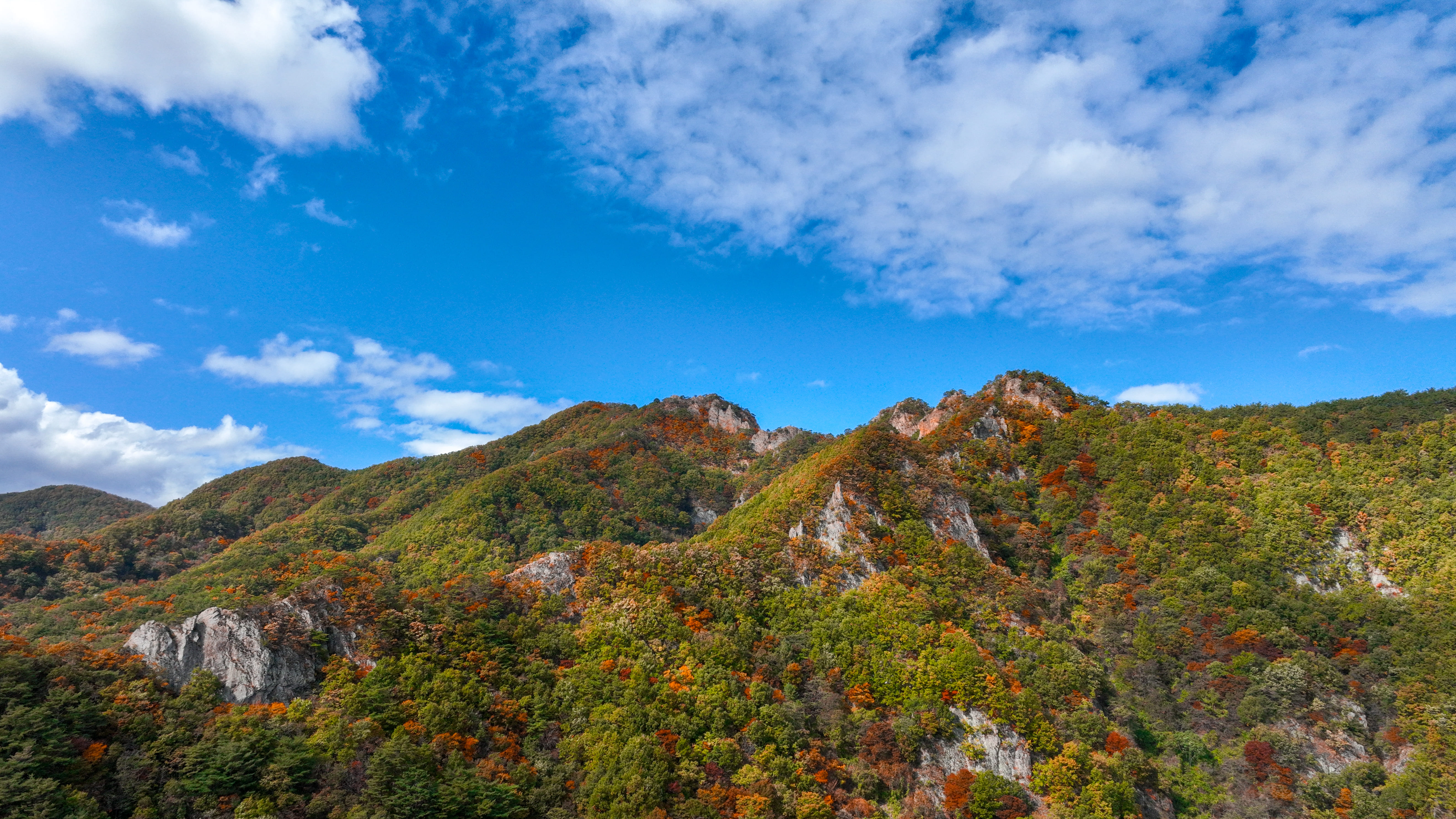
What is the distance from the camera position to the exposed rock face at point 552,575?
2594 inches

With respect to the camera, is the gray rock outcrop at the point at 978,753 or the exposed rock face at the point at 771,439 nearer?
the gray rock outcrop at the point at 978,753

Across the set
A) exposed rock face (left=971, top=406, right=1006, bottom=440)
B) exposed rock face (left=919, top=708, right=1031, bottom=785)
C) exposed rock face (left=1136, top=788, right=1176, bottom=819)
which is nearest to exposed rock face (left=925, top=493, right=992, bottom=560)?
exposed rock face (left=971, top=406, right=1006, bottom=440)

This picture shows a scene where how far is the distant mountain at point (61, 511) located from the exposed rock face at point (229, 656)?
9798cm

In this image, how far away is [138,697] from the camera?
3803 centimetres

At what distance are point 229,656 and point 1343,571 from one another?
109712 millimetres

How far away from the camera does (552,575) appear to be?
6675 cm

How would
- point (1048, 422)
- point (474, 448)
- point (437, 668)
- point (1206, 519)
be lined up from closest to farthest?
point (437, 668) < point (1206, 519) < point (1048, 422) < point (474, 448)

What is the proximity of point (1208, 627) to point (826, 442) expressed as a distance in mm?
86149

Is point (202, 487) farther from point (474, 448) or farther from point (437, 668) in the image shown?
point (437, 668)

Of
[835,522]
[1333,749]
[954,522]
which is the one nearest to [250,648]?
[835,522]

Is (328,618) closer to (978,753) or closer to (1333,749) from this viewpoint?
(978,753)

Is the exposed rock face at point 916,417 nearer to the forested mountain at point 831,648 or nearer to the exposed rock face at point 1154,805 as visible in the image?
the forested mountain at point 831,648

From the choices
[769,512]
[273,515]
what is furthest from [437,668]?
[273,515]

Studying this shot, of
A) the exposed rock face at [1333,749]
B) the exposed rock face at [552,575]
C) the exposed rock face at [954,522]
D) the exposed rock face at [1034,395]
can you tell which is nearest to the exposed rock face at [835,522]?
the exposed rock face at [954,522]
